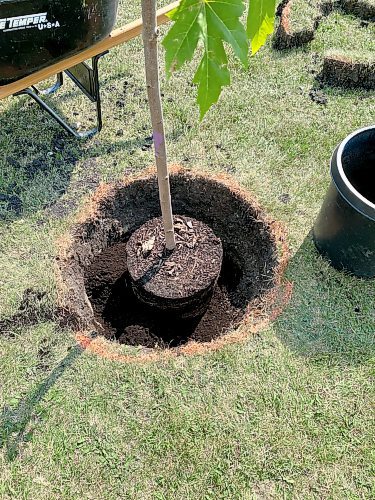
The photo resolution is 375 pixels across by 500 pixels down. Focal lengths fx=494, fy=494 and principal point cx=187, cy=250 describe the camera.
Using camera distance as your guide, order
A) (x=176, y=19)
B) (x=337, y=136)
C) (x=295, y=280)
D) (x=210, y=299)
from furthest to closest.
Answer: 1. (x=337, y=136)
2. (x=210, y=299)
3. (x=295, y=280)
4. (x=176, y=19)

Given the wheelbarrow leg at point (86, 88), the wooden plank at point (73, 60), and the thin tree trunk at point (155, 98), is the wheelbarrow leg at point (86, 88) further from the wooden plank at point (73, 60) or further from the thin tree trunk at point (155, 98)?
the thin tree trunk at point (155, 98)

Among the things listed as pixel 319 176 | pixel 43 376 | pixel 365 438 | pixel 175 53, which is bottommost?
pixel 365 438

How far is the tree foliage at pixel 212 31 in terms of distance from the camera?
1.32 m

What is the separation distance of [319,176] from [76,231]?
1.79m

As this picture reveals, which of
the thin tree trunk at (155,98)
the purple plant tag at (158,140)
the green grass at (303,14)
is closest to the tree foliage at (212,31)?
the thin tree trunk at (155,98)

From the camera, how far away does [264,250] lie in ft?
10.7

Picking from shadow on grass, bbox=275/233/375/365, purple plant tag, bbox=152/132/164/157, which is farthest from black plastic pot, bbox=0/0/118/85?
shadow on grass, bbox=275/233/375/365

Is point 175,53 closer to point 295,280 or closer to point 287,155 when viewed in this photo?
point 295,280

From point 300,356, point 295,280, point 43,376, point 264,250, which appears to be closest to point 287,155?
point 264,250

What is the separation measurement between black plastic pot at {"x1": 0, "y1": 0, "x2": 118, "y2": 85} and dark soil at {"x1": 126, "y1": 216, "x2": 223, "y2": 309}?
46.4 inches

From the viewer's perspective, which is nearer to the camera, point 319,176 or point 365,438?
point 365,438

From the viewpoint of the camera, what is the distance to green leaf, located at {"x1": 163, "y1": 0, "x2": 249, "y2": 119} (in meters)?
1.32

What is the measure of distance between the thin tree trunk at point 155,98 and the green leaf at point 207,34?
45cm

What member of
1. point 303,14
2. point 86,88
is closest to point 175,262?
point 86,88
